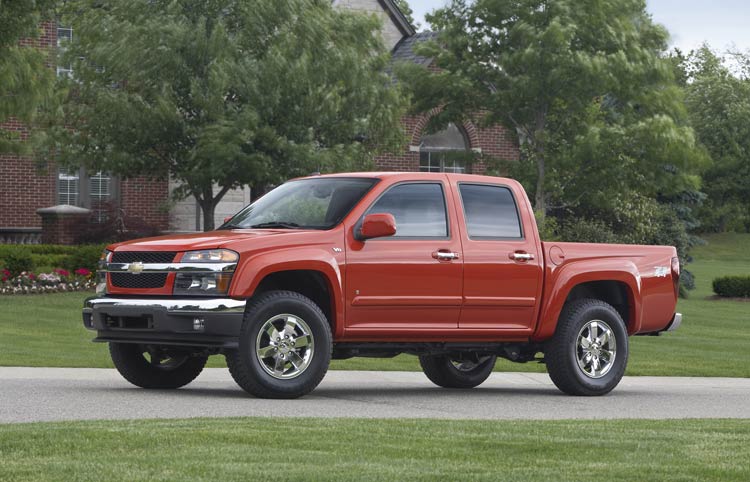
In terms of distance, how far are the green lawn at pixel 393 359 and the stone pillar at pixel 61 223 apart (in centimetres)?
557

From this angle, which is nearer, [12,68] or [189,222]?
[12,68]

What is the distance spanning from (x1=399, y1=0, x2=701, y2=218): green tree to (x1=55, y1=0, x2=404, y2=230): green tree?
5.64 m

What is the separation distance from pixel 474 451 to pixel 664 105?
28871mm

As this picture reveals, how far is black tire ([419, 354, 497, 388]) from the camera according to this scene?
15219mm

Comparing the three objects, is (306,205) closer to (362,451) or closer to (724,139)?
(362,451)

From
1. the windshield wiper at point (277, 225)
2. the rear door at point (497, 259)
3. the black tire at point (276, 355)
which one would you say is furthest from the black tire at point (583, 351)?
the windshield wiper at point (277, 225)

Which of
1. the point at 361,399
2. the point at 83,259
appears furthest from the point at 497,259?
the point at 83,259

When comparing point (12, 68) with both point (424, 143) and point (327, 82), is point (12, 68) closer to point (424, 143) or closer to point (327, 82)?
point (327, 82)

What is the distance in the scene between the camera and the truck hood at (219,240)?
12289 mm

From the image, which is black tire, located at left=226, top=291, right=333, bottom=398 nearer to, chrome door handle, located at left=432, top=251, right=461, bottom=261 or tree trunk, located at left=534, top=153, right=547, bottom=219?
chrome door handle, located at left=432, top=251, right=461, bottom=261

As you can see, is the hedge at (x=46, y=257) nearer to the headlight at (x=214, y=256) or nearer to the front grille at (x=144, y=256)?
the front grille at (x=144, y=256)

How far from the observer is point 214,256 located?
40.0 ft

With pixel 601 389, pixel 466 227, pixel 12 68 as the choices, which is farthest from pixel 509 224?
pixel 12 68

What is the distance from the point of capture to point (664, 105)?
119 feet
